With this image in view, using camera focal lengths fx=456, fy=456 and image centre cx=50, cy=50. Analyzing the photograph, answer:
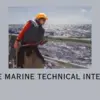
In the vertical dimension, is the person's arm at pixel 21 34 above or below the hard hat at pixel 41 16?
below

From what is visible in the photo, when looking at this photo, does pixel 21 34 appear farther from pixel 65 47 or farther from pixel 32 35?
pixel 65 47

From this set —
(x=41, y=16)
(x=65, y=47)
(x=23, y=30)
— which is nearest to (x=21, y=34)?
(x=23, y=30)

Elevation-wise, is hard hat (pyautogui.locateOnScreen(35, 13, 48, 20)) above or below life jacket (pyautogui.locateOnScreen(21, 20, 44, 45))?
above

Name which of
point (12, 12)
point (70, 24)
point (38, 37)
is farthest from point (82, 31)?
point (12, 12)

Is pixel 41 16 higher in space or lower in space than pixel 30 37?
higher

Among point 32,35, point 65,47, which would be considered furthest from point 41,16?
point 65,47

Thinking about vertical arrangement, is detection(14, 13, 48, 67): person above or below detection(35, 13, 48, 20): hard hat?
below

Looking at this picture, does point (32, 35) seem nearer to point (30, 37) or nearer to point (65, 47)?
point (30, 37)

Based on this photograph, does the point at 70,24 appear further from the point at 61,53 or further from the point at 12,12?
the point at 12,12

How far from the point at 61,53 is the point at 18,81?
18.0 inches

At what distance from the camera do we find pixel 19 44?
4.09 metres

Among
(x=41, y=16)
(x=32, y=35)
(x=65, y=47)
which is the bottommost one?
(x=65, y=47)

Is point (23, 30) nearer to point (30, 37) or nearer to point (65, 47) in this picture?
point (30, 37)

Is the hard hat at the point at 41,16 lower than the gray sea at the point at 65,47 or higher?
higher
